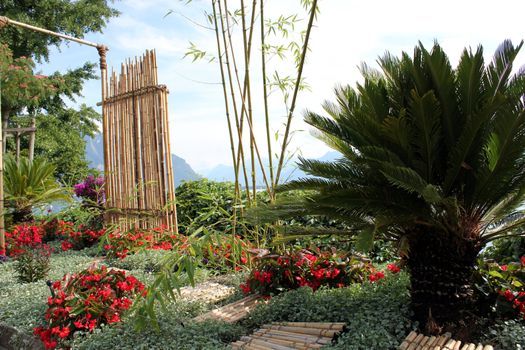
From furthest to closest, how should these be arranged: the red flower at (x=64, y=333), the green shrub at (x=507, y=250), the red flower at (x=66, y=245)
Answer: the red flower at (x=66, y=245)
the green shrub at (x=507, y=250)
the red flower at (x=64, y=333)

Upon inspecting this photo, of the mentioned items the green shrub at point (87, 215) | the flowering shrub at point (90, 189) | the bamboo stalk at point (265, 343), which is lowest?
the bamboo stalk at point (265, 343)

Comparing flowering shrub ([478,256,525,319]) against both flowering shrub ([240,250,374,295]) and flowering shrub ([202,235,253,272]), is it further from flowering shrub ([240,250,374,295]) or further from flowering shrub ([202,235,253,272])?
flowering shrub ([202,235,253,272])

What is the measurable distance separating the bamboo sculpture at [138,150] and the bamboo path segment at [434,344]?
3661 millimetres

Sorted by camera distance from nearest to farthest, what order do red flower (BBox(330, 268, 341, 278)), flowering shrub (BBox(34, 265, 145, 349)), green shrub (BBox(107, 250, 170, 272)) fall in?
1. flowering shrub (BBox(34, 265, 145, 349))
2. red flower (BBox(330, 268, 341, 278))
3. green shrub (BBox(107, 250, 170, 272))

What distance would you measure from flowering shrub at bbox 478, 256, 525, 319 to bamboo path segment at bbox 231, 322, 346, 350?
95 centimetres

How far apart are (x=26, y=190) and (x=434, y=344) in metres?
7.23

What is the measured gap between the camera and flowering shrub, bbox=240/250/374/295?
3.49 m

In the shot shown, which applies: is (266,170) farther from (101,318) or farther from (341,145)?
(101,318)

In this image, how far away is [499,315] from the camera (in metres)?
2.79

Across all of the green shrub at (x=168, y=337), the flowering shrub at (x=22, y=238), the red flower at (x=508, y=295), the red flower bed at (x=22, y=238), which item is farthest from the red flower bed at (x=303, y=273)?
the flowering shrub at (x=22, y=238)

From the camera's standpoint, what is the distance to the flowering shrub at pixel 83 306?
302cm

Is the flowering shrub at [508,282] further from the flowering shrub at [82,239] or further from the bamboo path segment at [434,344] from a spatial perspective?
the flowering shrub at [82,239]

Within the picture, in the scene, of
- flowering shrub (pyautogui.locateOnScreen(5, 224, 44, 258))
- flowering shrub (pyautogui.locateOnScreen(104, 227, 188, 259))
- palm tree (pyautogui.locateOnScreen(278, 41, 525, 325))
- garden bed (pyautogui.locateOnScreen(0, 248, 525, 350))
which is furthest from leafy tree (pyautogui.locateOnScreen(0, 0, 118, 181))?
palm tree (pyautogui.locateOnScreen(278, 41, 525, 325))

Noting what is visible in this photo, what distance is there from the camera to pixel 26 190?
787 cm
